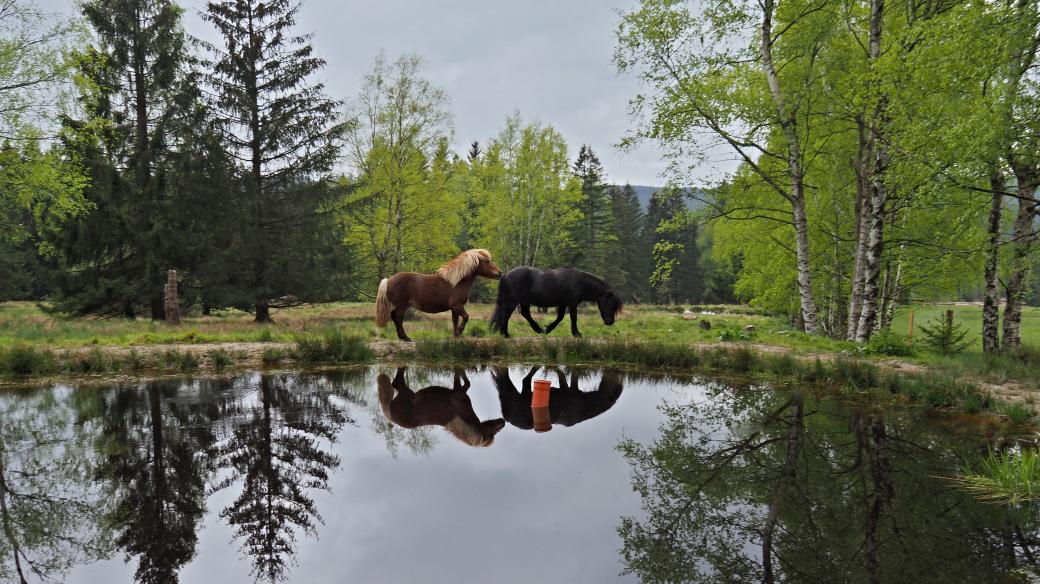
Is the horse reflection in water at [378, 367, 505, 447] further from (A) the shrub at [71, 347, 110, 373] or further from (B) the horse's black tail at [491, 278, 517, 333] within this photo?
(A) the shrub at [71, 347, 110, 373]

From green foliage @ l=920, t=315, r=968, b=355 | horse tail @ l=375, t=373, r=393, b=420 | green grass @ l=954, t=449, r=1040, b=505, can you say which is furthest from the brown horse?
green foliage @ l=920, t=315, r=968, b=355

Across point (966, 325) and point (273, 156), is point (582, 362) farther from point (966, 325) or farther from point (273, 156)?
point (966, 325)

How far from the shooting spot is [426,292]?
36.3ft

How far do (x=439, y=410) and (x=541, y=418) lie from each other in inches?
56.6

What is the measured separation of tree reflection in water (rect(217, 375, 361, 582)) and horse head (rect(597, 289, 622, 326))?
705cm

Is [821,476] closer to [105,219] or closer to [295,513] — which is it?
[295,513]

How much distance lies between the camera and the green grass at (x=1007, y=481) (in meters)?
4.05

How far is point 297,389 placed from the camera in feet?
24.9

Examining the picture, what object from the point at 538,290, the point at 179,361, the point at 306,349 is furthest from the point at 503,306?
the point at 179,361

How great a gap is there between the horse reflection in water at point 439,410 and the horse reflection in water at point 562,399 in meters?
0.42

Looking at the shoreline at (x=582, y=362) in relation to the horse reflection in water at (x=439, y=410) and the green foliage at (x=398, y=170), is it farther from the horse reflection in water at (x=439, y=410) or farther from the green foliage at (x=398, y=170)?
the green foliage at (x=398, y=170)

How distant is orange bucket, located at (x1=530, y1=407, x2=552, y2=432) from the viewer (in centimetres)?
594

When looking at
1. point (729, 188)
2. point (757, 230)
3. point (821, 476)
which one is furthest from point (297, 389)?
point (757, 230)

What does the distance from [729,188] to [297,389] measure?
1235cm
